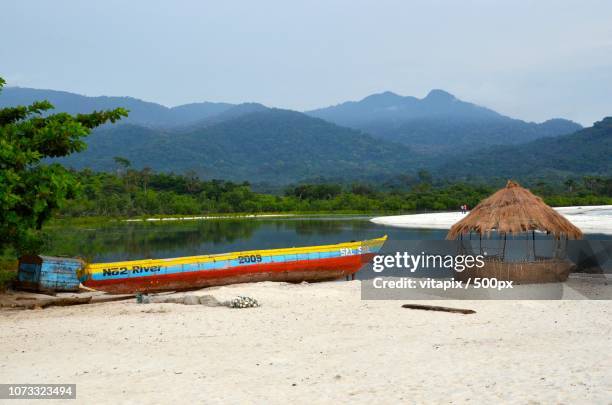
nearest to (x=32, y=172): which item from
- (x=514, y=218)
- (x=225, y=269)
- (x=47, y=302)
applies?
(x=47, y=302)

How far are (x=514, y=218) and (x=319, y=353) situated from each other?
10371 mm

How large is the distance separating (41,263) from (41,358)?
9779 mm

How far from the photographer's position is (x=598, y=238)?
39594 mm

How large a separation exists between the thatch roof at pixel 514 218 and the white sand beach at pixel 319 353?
319 centimetres

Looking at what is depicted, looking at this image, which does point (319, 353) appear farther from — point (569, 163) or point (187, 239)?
point (569, 163)

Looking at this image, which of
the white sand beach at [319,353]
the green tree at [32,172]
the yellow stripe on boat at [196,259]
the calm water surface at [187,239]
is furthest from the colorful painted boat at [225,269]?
the calm water surface at [187,239]

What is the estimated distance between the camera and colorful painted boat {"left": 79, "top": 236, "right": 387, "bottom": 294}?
66.9 feet

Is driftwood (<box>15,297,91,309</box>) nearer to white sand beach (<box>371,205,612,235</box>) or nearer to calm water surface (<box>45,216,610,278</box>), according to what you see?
calm water surface (<box>45,216,610,278</box>)

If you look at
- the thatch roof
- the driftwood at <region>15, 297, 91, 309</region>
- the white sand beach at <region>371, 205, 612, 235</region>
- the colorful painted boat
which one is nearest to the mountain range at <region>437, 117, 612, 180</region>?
the white sand beach at <region>371, 205, 612, 235</region>

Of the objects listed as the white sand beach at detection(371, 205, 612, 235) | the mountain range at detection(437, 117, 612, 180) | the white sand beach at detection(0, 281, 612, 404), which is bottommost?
the white sand beach at detection(0, 281, 612, 404)

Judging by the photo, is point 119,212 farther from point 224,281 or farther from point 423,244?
point 224,281

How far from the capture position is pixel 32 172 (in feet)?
50.3

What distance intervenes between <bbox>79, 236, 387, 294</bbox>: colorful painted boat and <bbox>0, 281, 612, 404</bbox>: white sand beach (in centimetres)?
461

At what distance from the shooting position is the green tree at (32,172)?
14.5m
